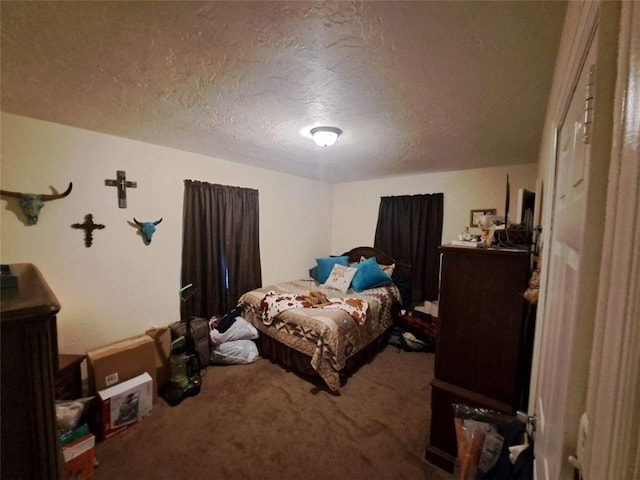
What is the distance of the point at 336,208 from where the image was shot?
184 inches

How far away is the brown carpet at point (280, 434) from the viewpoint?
1.59m

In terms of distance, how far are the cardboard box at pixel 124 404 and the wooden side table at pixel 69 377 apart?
20 cm

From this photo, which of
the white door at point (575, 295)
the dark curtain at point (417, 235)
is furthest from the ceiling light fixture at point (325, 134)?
the dark curtain at point (417, 235)

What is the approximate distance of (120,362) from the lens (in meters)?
2.01

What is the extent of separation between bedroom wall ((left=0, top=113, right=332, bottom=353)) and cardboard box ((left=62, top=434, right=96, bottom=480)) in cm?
91

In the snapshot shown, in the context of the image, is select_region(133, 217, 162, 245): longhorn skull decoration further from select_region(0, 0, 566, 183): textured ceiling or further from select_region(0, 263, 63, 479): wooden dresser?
select_region(0, 263, 63, 479): wooden dresser

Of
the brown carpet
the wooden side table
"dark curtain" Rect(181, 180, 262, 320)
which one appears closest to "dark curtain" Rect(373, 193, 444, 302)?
the brown carpet

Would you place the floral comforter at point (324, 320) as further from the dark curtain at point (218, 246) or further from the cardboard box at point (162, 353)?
the cardboard box at point (162, 353)

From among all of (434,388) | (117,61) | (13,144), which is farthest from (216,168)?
(434,388)

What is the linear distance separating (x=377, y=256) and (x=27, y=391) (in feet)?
12.5

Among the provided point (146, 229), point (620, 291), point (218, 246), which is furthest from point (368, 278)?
point (620, 291)

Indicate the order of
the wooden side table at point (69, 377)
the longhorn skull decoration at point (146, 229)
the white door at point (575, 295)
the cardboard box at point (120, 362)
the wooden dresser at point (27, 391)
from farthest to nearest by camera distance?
the longhorn skull decoration at point (146, 229) → the cardboard box at point (120, 362) → the wooden side table at point (69, 377) → the wooden dresser at point (27, 391) → the white door at point (575, 295)

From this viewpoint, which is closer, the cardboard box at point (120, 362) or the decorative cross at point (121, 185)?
the cardboard box at point (120, 362)

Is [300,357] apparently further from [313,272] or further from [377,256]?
[377,256]
